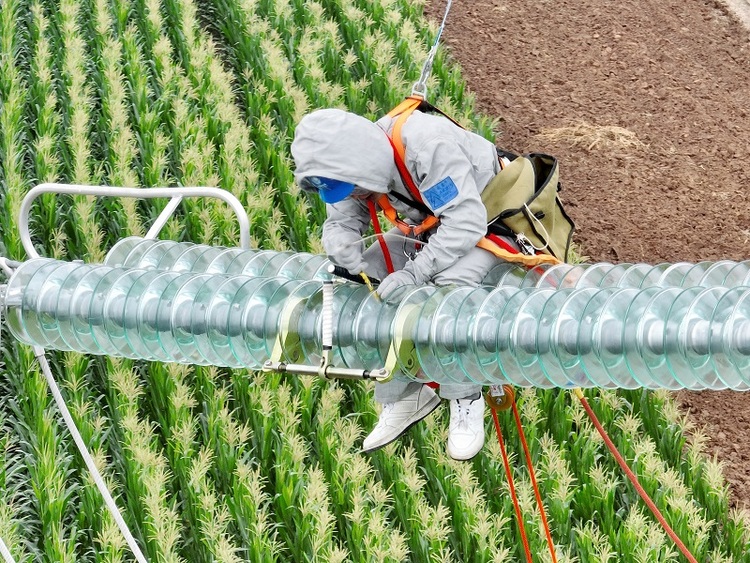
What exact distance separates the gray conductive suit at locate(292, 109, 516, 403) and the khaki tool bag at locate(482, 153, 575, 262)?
0.16 ft

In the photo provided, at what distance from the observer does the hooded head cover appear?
2518 mm

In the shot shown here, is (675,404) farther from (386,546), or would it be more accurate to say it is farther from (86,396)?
(86,396)

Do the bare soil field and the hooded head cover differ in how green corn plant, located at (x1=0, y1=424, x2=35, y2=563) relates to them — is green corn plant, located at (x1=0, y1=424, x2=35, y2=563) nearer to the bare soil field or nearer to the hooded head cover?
the hooded head cover

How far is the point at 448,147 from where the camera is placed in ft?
8.80

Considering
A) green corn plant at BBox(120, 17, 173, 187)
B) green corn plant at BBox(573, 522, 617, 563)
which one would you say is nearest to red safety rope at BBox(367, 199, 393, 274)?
green corn plant at BBox(573, 522, 617, 563)

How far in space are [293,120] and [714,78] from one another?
3274 mm

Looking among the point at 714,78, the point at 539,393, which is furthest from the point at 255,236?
the point at 714,78

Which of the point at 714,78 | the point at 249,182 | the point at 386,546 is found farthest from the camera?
the point at 714,78

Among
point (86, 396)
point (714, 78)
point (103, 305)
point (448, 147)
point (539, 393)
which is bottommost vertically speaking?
point (714, 78)

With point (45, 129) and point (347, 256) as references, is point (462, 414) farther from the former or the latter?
point (45, 129)

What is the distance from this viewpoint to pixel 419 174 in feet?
8.80

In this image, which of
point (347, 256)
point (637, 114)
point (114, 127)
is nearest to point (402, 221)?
point (347, 256)

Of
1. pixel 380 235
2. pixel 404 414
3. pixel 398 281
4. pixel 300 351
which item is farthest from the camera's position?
pixel 404 414

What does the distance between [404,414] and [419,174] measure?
0.77 metres
